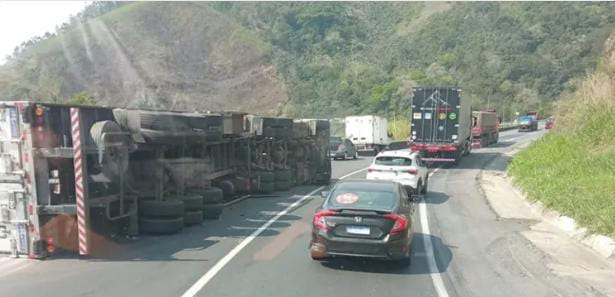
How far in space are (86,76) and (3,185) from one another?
75.0 metres

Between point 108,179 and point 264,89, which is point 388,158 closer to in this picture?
point 108,179

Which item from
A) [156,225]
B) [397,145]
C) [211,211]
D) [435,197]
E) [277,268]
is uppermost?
[156,225]

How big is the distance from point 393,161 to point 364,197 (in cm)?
807

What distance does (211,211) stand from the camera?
1318cm

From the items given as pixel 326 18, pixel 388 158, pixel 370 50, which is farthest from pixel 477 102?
pixel 388 158

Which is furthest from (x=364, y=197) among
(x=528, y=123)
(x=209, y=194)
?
(x=528, y=123)

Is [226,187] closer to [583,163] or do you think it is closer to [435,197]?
[435,197]

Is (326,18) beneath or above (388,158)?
above

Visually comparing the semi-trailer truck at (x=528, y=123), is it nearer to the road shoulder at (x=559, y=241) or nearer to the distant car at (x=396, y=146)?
the distant car at (x=396, y=146)

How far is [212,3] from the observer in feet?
456

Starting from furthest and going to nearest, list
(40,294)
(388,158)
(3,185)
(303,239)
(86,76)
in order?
1. (86,76)
2. (388,158)
3. (303,239)
4. (3,185)
5. (40,294)

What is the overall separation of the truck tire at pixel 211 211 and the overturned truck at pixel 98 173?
24mm

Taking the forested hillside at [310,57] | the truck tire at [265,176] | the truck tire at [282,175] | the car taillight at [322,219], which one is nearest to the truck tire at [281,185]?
the truck tire at [282,175]

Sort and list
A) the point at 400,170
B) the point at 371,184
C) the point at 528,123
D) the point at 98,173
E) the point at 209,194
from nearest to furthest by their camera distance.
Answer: the point at 371,184 < the point at 98,173 < the point at 209,194 < the point at 400,170 < the point at 528,123
